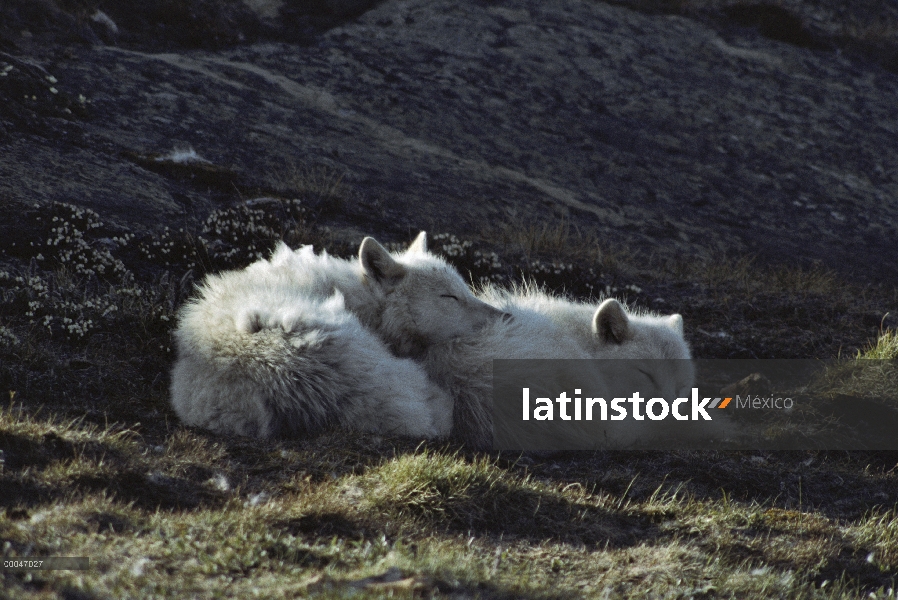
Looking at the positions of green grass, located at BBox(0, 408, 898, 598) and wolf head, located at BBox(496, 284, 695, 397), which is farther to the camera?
wolf head, located at BBox(496, 284, 695, 397)

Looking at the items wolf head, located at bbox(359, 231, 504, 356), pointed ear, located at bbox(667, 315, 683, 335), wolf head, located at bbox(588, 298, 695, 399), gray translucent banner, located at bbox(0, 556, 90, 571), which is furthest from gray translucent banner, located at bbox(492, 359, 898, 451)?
gray translucent banner, located at bbox(0, 556, 90, 571)

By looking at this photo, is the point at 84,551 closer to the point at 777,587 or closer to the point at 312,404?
the point at 312,404

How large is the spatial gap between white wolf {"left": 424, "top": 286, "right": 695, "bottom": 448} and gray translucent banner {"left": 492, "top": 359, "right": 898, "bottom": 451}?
0.02m

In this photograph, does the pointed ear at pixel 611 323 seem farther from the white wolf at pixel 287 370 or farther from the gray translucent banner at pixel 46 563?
the gray translucent banner at pixel 46 563

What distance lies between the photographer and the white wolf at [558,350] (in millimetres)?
5988

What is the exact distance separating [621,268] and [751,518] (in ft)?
22.3

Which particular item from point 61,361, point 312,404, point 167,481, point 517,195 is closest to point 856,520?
point 312,404

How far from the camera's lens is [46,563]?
3404 millimetres

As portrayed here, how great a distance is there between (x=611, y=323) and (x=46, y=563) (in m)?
4.75

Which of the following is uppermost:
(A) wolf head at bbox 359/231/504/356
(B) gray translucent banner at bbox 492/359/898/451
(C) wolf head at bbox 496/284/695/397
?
(A) wolf head at bbox 359/231/504/356

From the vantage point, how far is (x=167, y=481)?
15.1 feet

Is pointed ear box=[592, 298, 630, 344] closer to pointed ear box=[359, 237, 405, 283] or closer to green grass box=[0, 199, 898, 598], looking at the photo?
green grass box=[0, 199, 898, 598]

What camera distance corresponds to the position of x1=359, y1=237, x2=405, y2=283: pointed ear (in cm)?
661

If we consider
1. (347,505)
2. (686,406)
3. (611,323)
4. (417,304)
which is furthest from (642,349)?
(347,505)
